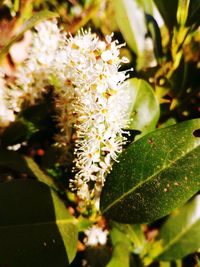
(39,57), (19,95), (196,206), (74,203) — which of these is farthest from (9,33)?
(196,206)

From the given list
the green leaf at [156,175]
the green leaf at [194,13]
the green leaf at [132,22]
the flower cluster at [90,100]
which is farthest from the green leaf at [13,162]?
the green leaf at [194,13]

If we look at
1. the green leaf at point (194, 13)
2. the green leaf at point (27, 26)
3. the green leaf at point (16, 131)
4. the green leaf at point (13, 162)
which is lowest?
the green leaf at point (13, 162)

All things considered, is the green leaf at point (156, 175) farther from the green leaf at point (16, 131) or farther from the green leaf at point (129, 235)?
the green leaf at point (16, 131)

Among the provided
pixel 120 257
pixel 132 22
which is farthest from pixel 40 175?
pixel 132 22

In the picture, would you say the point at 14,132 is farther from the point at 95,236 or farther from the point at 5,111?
the point at 95,236

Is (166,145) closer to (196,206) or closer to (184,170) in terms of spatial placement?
(184,170)

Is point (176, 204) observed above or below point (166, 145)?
below

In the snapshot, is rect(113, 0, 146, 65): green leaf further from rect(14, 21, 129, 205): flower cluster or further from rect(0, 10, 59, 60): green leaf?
rect(0, 10, 59, 60): green leaf
